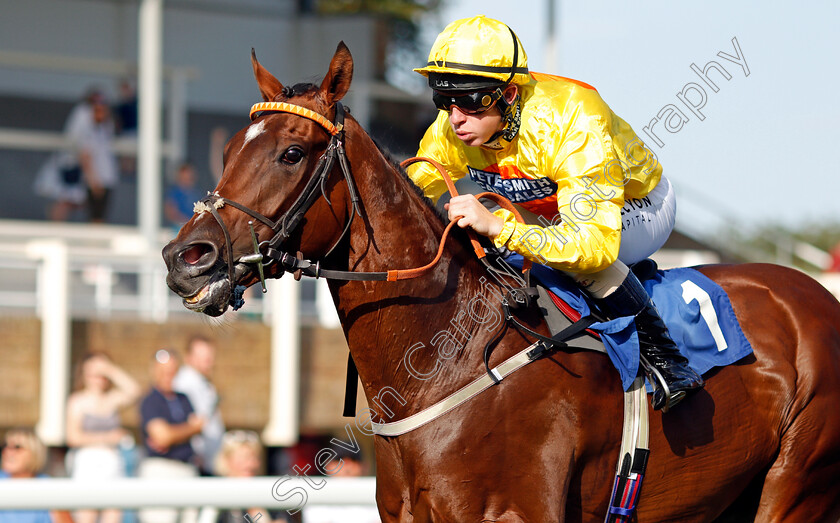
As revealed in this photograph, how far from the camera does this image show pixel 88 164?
11.5 m

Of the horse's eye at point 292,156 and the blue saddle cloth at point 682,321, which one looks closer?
the horse's eye at point 292,156

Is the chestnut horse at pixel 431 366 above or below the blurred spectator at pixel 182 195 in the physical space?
above

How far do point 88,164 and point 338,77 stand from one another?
30.3 ft

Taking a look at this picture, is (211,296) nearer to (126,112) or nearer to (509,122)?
(509,122)

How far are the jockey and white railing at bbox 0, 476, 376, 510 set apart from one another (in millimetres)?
1602

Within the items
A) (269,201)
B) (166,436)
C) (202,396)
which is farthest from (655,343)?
(202,396)

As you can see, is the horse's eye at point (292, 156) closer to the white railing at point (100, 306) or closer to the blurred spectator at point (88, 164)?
the white railing at point (100, 306)

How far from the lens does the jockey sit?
9.93 ft

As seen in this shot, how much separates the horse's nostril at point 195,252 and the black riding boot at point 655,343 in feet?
4.24

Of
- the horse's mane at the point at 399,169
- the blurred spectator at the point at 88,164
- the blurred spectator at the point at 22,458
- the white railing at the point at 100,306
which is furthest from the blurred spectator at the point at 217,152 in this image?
the blurred spectator at the point at 22,458

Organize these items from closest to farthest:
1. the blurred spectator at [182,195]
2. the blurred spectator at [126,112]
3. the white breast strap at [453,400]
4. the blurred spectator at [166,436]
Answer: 1. the white breast strap at [453,400]
2. the blurred spectator at [166,436]
3. the blurred spectator at [182,195]
4. the blurred spectator at [126,112]

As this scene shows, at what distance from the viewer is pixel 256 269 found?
9.32 feet

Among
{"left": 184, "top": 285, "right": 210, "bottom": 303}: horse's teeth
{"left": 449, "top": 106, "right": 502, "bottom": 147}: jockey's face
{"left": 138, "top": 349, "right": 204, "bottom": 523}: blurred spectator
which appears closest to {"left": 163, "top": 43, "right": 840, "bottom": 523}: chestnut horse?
{"left": 184, "top": 285, "right": 210, "bottom": 303}: horse's teeth

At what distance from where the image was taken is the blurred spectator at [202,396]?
6.79 metres
